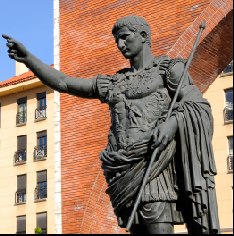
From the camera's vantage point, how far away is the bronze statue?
3.14 metres

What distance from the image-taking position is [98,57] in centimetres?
1084

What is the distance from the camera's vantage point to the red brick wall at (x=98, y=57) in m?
9.90

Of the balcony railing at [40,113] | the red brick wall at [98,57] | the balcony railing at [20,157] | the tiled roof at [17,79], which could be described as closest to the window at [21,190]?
the balcony railing at [20,157]

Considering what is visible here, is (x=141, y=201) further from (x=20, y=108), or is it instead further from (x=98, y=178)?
(x=20, y=108)

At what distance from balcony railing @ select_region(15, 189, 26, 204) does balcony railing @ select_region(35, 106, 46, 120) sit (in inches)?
140

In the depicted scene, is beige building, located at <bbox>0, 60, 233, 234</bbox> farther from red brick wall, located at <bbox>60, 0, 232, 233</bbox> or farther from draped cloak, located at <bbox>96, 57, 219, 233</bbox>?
draped cloak, located at <bbox>96, 57, 219, 233</bbox>

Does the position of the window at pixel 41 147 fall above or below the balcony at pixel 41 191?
above

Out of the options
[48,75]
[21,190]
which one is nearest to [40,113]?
[21,190]

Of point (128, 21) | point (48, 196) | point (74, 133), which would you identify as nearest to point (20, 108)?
point (48, 196)

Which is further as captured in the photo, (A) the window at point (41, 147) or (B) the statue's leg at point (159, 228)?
(A) the window at point (41, 147)

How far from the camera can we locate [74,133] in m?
10.7

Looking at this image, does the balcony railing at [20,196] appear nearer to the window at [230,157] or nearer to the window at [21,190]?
the window at [21,190]

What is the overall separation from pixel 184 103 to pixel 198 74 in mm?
6978

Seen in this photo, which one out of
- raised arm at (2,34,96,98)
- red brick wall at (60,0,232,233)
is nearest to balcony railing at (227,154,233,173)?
red brick wall at (60,0,232,233)
